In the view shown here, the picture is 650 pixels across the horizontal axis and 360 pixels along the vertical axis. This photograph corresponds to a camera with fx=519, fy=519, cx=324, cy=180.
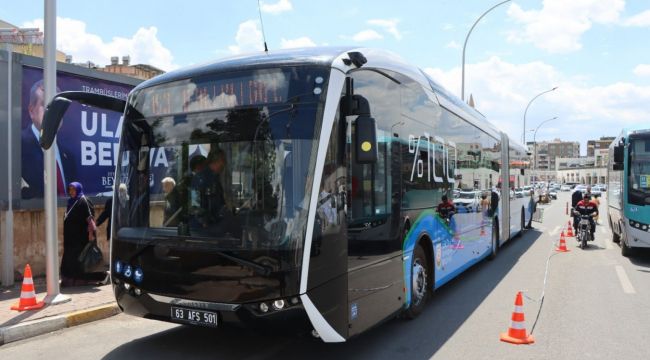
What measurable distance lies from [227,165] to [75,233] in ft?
17.3

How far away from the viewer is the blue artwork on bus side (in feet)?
20.6

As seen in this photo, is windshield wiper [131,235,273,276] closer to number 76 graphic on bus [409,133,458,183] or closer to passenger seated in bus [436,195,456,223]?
number 76 graphic on bus [409,133,458,183]

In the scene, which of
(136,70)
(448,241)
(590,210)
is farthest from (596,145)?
(448,241)

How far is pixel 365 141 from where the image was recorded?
4.56 metres

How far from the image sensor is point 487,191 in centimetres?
1141

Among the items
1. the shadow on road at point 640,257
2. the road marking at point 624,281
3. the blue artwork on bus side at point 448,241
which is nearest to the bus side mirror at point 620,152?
the shadow on road at point 640,257

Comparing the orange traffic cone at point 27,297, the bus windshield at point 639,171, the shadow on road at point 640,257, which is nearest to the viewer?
the orange traffic cone at point 27,297

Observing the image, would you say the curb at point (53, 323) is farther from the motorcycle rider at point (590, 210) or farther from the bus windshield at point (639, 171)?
the motorcycle rider at point (590, 210)

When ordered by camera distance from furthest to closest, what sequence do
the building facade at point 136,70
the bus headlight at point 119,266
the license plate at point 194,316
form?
the building facade at point 136,70, the bus headlight at point 119,266, the license plate at point 194,316

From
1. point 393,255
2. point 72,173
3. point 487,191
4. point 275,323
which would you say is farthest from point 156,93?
point 487,191

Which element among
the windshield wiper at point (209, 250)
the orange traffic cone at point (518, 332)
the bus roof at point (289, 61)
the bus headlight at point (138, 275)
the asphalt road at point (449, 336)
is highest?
the bus roof at point (289, 61)

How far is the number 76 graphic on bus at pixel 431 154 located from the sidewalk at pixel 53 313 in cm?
463

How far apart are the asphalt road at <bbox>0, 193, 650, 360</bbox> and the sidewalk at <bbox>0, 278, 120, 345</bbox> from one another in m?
0.16

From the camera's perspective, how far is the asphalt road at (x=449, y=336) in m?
5.41
